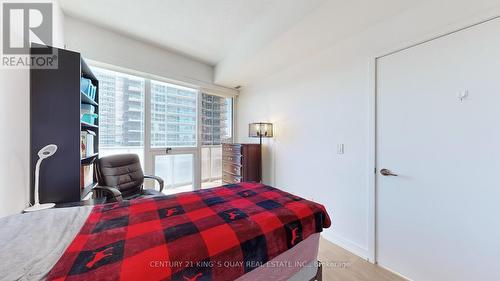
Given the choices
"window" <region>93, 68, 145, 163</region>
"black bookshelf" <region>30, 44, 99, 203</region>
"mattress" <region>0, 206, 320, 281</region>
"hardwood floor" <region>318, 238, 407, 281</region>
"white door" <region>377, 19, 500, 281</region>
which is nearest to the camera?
"mattress" <region>0, 206, 320, 281</region>

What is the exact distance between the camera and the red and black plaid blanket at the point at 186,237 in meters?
0.69

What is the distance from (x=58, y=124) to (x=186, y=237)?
5.08 ft

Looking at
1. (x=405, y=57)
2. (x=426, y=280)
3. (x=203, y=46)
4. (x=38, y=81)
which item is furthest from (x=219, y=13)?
(x=426, y=280)

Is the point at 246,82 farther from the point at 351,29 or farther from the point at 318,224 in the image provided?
the point at 318,224

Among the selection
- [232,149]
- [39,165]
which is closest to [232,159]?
[232,149]

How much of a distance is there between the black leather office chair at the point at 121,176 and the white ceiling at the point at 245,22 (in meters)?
1.68

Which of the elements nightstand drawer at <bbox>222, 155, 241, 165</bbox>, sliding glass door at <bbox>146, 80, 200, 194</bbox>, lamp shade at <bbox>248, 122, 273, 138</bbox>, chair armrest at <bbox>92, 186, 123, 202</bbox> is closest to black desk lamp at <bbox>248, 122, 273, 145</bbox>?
lamp shade at <bbox>248, 122, 273, 138</bbox>

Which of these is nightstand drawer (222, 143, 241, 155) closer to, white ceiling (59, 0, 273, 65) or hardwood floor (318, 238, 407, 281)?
white ceiling (59, 0, 273, 65)

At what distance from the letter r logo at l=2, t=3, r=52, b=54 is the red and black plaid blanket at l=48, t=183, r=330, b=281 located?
1.32m

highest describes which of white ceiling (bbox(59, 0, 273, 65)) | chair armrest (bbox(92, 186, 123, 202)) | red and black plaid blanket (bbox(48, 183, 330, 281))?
white ceiling (bbox(59, 0, 273, 65))

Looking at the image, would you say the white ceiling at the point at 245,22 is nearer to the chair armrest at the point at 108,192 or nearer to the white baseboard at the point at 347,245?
the chair armrest at the point at 108,192

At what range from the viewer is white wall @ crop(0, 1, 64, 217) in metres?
1.13

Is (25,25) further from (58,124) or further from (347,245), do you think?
(347,245)

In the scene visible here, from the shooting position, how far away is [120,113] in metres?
2.73
